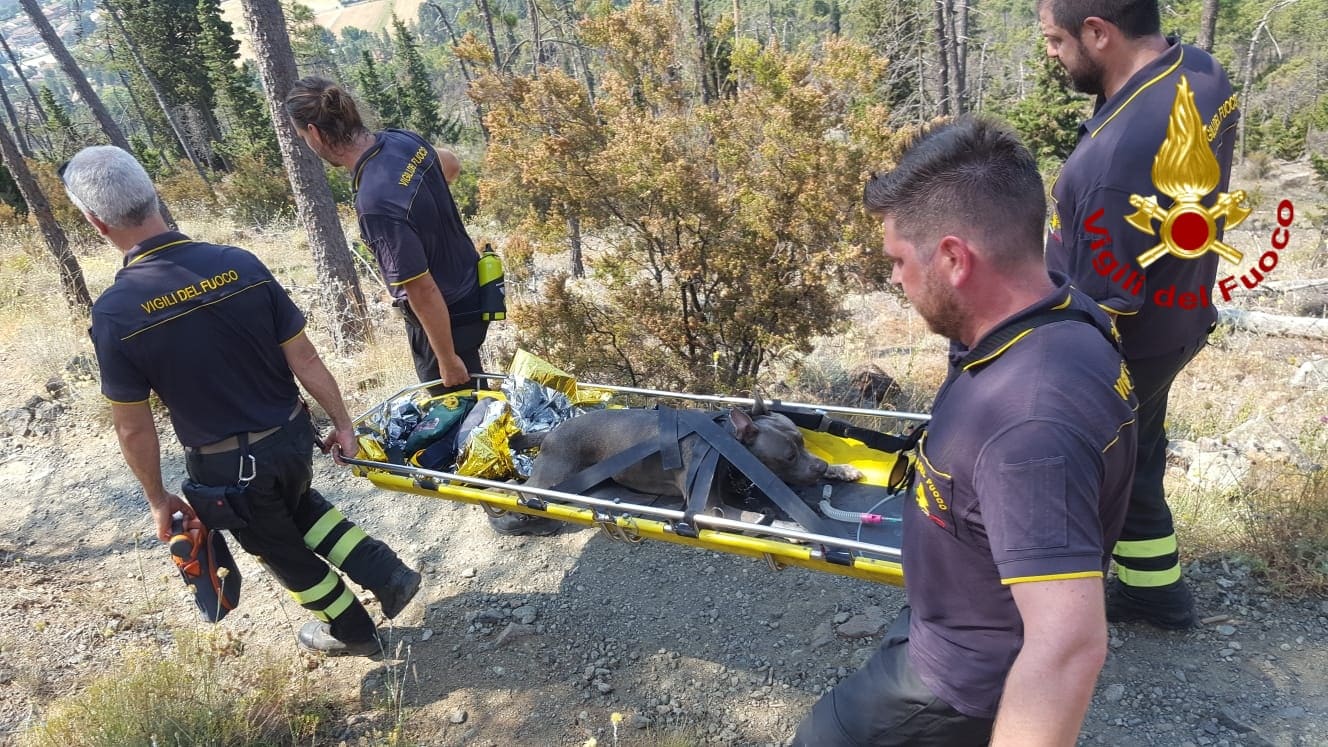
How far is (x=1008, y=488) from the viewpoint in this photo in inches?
50.3

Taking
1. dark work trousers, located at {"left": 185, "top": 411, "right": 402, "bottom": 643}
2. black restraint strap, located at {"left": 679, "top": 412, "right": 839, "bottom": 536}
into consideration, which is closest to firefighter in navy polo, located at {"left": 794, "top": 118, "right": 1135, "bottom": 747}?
black restraint strap, located at {"left": 679, "top": 412, "right": 839, "bottom": 536}

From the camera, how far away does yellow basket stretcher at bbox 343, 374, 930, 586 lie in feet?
8.09

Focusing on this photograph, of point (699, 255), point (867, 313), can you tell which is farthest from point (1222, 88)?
point (867, 313)

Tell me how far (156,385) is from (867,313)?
29.5ft

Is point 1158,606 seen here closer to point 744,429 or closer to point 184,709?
point 744,429

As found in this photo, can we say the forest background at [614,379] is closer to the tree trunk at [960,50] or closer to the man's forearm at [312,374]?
the man's forearm at [312,374]

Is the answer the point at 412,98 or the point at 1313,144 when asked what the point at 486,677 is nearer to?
the point at 1313,144

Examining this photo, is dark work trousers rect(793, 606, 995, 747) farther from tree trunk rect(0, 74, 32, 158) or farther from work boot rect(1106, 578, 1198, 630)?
tree trunk rect(0, 74, 32, 158)

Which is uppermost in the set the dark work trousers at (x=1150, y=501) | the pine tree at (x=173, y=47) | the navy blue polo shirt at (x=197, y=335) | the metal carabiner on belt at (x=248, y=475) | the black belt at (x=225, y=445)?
the pine tree at (x=173, y=47)

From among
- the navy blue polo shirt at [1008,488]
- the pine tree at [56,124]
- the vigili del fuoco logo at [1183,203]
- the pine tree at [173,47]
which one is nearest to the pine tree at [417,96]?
the pine tree at [173,47]

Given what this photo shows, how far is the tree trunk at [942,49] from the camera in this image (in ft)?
48.4

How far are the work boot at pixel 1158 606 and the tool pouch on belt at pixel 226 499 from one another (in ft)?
12.2

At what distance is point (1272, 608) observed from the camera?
302cm

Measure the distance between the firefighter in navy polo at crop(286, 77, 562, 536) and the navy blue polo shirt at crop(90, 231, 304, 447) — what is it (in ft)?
2.00
